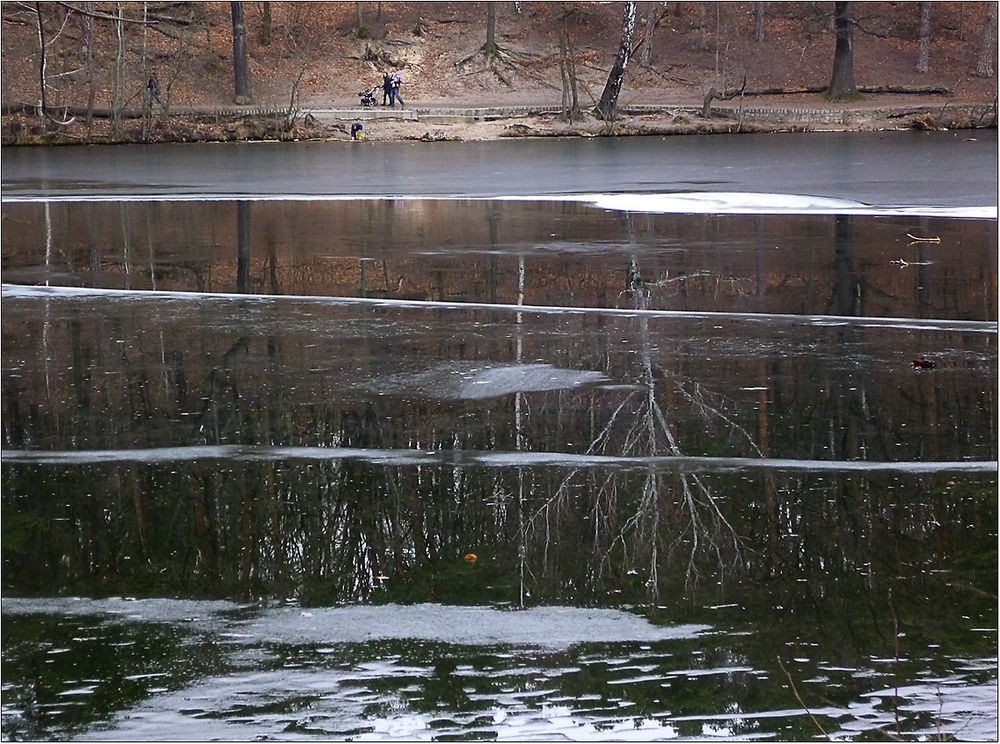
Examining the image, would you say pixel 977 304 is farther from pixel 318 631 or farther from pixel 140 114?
pixel 140 114

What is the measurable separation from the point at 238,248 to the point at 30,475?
884cm

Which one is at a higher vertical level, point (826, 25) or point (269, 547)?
point (826, 25)

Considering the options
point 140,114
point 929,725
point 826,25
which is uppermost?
point 826,25

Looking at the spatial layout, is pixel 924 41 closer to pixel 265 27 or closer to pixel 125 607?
pixel 265 27

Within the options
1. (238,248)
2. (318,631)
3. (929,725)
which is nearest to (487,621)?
(318,631)

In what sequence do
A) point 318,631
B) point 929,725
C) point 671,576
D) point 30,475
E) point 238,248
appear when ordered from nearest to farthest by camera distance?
point 929,725, point 318,631, point 671,576, point 30,475, point 238,248

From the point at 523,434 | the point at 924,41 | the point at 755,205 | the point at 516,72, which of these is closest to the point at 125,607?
the point at 523,434

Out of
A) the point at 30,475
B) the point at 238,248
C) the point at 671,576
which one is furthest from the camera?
the point at 238,248

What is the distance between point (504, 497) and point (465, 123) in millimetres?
39474

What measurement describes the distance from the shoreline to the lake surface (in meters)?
29.5

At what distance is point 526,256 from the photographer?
14.1 m

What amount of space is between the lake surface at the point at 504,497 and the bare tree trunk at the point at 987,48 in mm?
46811

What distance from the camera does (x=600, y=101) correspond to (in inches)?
1853

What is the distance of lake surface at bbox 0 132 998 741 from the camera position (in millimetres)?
4227
